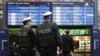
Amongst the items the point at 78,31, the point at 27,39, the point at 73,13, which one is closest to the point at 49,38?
the point at 27,39

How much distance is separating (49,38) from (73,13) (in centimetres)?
948

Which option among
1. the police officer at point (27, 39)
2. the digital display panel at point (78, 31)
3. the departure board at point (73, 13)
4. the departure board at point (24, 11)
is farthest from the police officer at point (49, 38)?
the digital display panel at point (78, 31)

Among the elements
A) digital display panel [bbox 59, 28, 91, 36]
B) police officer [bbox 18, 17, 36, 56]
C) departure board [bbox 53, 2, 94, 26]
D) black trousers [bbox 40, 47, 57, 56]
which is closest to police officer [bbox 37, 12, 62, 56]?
black trousers [bbox 40, 47, 57, 56]

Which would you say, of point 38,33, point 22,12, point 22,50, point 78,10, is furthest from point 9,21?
point 38,33

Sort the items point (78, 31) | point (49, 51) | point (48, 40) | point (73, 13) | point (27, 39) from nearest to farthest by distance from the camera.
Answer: point (49, 51) < point (48, 40) < point (27, 39) < point (73, 13) < point (78, 31)

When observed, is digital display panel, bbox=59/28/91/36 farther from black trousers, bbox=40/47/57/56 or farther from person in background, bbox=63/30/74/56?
black trousers, bbox=40/47/57/56

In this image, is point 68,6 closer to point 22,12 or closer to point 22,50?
point 22,12

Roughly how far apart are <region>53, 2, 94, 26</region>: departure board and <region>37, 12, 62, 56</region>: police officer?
9133mm

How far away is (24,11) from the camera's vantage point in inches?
747

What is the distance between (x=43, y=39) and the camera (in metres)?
9.95

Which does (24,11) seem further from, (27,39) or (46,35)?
(46,35)

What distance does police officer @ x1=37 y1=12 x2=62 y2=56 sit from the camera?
966 cm

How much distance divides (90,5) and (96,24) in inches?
39.5

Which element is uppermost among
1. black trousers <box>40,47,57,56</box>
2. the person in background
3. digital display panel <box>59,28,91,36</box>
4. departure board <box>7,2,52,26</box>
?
departure board <box>7,2,52,26</box>
